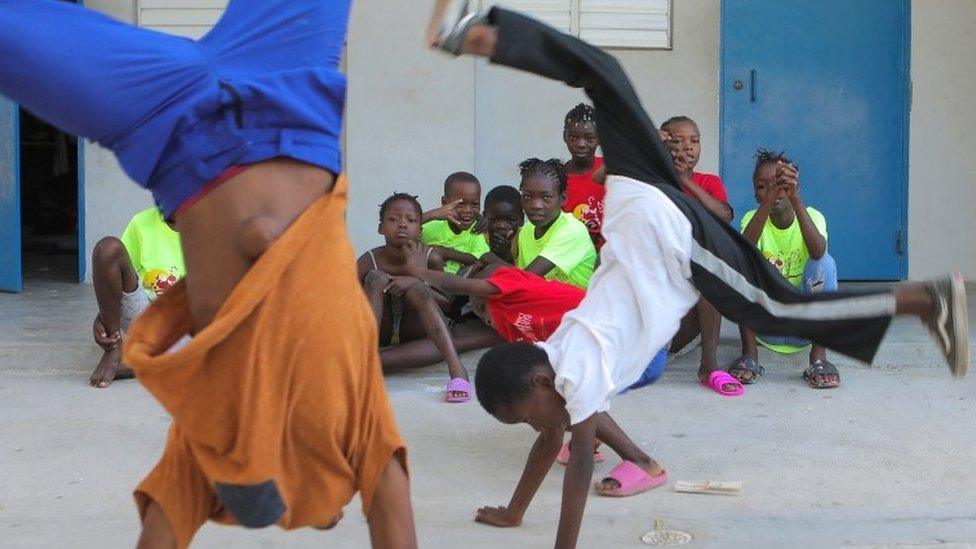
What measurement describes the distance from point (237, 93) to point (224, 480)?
78 cm

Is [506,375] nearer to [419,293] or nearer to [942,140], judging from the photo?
[419,293]

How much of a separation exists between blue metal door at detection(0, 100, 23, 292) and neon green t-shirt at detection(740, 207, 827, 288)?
14.1ft

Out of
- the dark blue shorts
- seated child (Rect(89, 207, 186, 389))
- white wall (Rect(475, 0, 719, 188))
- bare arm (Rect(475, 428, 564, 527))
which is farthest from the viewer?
white wall (Rect(475, 0, 719, 188))

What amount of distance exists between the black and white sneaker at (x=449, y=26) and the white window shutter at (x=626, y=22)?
475 cm

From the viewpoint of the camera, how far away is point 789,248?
605 cm

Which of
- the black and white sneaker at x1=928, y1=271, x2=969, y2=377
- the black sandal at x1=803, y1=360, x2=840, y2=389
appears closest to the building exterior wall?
the black sandal at x1=803, y1=360, x2=840, y2=389

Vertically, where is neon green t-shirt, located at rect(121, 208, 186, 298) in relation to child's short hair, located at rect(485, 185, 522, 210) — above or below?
below

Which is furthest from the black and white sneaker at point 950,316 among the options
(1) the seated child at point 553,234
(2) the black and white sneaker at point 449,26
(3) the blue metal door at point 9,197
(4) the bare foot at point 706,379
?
(3) the blue metal door at point 9,197

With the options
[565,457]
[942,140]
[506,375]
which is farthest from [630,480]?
[942,140]

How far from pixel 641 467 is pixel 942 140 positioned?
4.43 metres

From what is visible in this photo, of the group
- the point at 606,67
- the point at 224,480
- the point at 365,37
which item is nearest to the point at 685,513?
the point at 606,67

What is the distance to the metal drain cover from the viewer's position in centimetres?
400

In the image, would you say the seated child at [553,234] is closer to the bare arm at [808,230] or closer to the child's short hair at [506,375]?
the bare arm at [808,230]

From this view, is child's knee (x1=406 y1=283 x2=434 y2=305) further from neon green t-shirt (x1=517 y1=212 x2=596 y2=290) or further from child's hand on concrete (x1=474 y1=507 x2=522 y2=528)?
child's hand on concrete (x1=474 y1=507 x2=522 y2=528)
